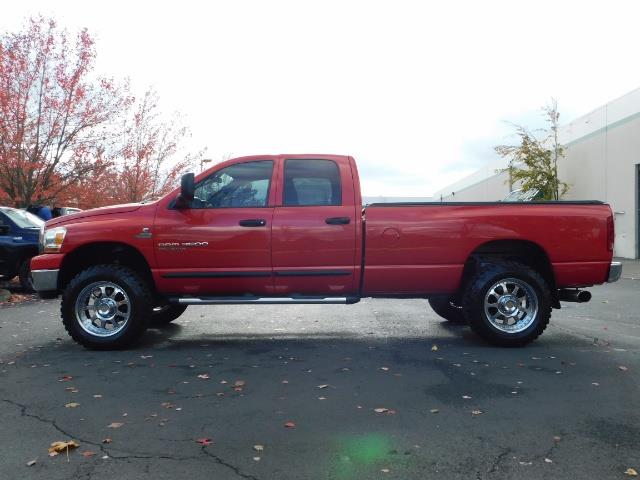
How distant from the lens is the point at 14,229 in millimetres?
11680

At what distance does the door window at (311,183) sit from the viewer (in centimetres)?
651

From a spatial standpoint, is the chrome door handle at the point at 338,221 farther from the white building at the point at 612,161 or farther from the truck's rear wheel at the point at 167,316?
the white building at the point at 612,161

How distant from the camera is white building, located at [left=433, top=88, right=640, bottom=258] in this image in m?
20.8

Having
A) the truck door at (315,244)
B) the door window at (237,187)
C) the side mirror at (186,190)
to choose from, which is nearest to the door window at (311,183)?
the truck door at (315,244)

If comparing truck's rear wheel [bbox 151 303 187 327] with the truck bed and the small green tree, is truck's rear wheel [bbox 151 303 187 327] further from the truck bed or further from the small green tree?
the small green tree

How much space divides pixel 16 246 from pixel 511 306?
957 cm

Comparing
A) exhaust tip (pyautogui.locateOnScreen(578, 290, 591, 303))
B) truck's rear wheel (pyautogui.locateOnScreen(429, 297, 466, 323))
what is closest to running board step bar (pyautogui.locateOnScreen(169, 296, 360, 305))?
truck's rear wheel (pyautogui.locateOnScreen(429, 297, 466, 323))

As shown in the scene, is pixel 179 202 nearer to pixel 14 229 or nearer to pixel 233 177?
pixel 233 177

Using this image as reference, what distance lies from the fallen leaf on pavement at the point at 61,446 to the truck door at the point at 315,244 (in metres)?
3.11

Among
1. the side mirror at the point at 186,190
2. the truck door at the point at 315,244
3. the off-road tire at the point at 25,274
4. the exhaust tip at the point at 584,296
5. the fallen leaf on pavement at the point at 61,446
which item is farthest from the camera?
the off-road tire at the point at 25,274

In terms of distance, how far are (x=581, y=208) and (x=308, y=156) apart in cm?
306

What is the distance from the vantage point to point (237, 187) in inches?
260

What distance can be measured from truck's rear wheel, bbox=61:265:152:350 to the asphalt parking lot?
0.22 m

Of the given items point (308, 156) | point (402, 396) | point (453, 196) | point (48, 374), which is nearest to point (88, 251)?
point (48, 374)
